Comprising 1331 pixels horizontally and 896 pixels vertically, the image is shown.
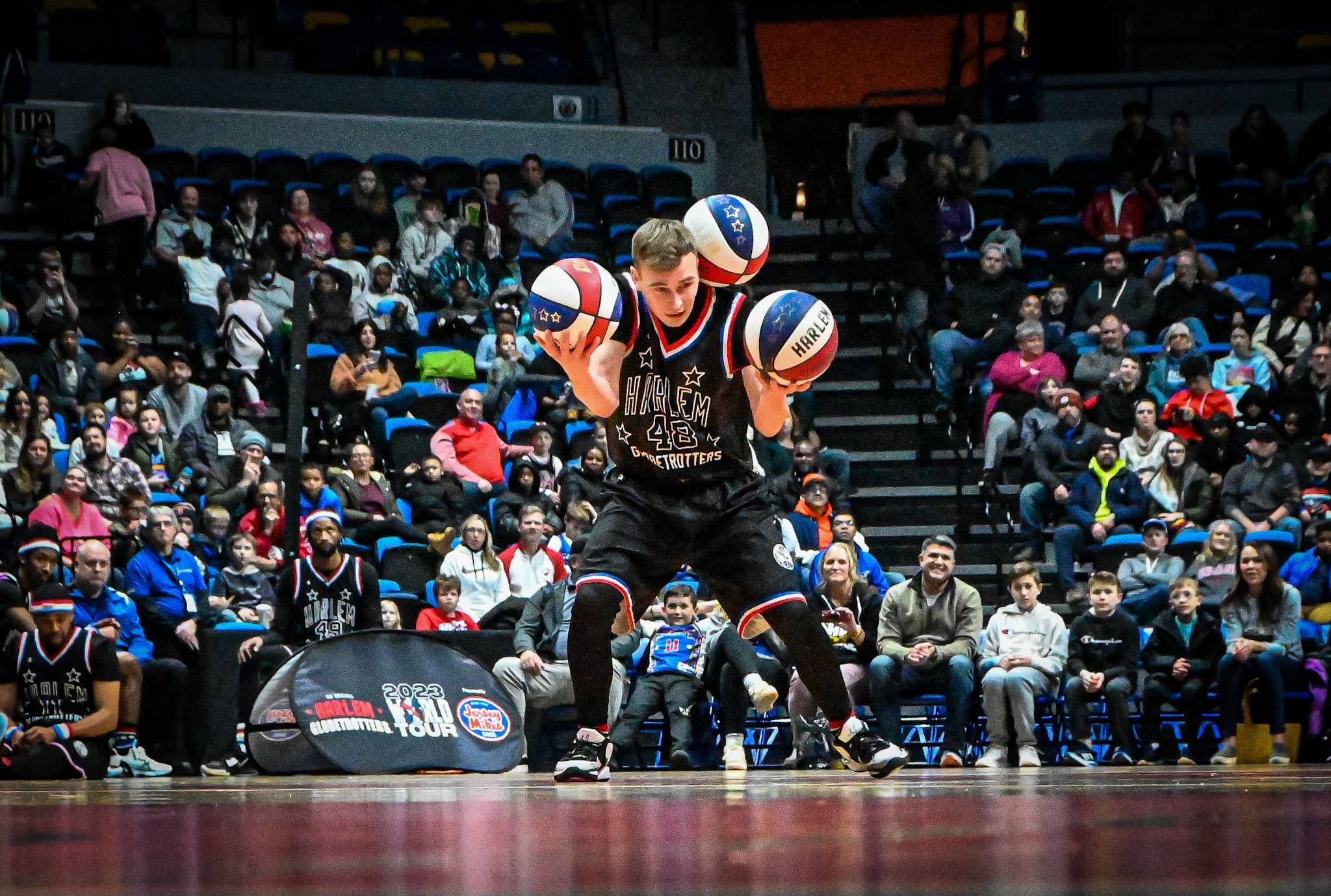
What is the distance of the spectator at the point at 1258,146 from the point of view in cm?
1652

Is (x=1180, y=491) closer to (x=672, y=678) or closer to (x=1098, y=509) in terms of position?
(x=1098, y=509)

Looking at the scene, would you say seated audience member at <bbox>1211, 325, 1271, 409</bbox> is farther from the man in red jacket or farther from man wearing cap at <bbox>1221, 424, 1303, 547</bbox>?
the man in red jacket

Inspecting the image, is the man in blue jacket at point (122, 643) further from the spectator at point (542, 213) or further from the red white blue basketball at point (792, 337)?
the spectator at point (542, 213)

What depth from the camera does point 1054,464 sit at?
41.7 ft

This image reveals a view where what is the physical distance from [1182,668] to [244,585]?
580cm

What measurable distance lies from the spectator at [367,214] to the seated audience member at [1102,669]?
7.90 m

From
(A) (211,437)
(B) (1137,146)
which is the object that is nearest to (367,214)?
(A) (211,437)

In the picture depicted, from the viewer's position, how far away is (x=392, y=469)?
12922mm

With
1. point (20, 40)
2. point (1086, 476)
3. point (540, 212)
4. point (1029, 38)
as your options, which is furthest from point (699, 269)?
point (1029, 38)

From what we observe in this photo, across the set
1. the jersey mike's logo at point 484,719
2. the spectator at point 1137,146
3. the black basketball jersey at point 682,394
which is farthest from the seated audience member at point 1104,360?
the black basketball jersey at point 682,394

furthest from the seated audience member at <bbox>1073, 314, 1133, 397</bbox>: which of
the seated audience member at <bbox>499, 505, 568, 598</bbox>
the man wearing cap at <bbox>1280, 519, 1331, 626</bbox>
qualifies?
Answer: the seated audience member at <bbox>499, 505, 568, 598</bbox>

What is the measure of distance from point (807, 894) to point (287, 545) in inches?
313

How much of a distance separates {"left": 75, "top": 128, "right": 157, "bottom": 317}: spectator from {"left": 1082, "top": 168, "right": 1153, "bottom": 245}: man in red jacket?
8.70 m

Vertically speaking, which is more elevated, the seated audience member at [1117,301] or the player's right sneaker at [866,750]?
the seated audience member at [1117,301]
